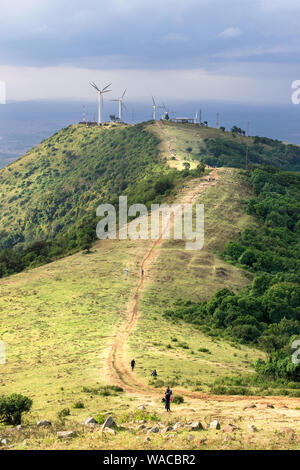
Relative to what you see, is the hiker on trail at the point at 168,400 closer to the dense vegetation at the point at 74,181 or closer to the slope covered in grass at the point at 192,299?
the slope covered in grass at the point at 192,299

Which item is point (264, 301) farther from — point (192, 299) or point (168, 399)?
point (168, 399)

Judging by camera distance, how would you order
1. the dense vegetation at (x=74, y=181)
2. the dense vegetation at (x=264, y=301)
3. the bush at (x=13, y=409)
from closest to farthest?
the bush at (x=13, y=409), the dense vegetation at (x=264, y=301), the dense vegetation at (x=74, y=181)

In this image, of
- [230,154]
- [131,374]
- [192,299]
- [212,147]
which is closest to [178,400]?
[131,374]

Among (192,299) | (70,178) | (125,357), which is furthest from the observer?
(70,178)

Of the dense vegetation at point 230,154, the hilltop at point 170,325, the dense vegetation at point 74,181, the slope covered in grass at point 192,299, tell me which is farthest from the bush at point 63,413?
the dense vegetation at point 230,154

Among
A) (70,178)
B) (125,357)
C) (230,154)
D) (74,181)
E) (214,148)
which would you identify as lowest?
(125,357)

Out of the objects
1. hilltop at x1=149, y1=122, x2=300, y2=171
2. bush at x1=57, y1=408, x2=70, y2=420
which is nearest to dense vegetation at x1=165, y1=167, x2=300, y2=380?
bush at x1=57, y1=408, x2=70, y2=420

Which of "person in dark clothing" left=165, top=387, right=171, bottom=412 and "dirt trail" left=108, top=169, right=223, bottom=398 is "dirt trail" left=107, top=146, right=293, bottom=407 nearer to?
"dirt trail" left=108, top=169, right=223, bottom=398
